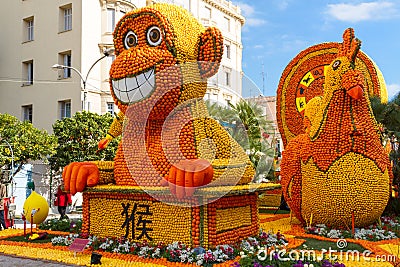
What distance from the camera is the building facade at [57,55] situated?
876 inches

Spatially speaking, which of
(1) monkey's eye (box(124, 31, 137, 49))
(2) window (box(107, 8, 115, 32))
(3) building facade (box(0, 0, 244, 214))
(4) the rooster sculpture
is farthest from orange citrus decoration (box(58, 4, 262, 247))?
(2) window (box(107, 8, 115, 32))

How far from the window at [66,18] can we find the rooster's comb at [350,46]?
55.9 ft

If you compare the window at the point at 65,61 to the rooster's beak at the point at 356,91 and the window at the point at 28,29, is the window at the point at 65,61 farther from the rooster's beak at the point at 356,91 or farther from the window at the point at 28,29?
the rooster's beak at the point at 356,91

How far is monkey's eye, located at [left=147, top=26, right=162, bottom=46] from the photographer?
692 cm

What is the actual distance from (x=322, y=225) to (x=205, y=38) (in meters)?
4.54

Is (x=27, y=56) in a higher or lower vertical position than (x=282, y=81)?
higher

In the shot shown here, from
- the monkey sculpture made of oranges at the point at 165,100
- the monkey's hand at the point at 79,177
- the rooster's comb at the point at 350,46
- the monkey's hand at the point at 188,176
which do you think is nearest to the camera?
the monkey's hand at the point at 188,176

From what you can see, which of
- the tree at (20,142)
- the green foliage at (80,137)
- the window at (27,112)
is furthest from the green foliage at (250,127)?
the window at (27,112)

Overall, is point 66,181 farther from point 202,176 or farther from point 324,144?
point 324,144

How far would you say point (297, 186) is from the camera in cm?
966

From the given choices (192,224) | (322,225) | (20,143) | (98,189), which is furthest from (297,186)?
(20,143)

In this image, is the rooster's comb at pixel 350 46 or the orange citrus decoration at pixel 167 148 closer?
the orange citrus decoration at pixel 167 148

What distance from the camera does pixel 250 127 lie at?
6.29m

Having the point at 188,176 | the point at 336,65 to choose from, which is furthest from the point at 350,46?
the point at 188,176
